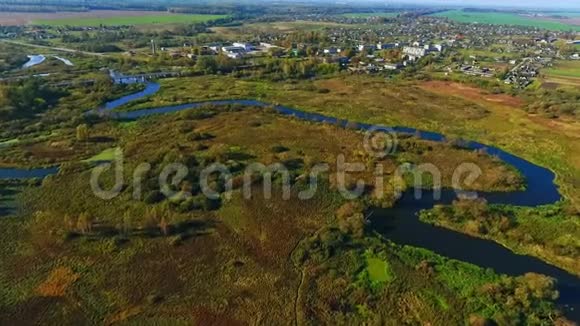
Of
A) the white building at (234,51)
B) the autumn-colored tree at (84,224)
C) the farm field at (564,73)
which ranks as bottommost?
the autumn-colored tree at (84,224)

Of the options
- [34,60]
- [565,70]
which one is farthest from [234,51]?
[565,70]

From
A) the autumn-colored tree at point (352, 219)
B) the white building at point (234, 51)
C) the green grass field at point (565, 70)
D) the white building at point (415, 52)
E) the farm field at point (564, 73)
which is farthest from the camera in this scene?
the white building at point (415, 52)

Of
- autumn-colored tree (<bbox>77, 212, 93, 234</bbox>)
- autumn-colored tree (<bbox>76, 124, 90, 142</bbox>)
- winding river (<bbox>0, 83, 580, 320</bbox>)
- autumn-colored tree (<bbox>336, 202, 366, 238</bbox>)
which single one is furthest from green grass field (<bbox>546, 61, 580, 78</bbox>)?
autumn-colored tree (<bbox>77, 212, 93, 234</bbox>)

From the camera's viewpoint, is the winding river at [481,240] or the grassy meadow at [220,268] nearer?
the grassy meadow at [220,268]

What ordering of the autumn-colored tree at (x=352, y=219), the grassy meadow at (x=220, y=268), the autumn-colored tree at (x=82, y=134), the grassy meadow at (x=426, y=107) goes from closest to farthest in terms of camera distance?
the grassy meadow at (x=220, y=268) → the autumn-colored tree at (x=352, y=219) → the autumn-colored tree at (x=82, y=134) → the grassy meadow at (x=426, y=107)

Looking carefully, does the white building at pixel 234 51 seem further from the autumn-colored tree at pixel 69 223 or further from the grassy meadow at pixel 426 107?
the autumn-colored tree at pixel 69 223

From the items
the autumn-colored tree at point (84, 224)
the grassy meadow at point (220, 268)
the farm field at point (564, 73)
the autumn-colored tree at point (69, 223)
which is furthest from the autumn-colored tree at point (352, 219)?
the farm field at point (564, 73)

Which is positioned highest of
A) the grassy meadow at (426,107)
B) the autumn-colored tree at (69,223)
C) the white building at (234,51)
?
the white building at (234,51)

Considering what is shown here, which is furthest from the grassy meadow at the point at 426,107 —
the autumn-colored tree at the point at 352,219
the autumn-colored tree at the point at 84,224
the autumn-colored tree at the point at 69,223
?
the autumn-colored tree at the point at 84,224

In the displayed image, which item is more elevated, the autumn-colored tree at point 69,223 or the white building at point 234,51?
the white building at point 234,51

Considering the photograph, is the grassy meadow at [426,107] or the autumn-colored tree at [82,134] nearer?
the autumn-colored tree at [82,134]

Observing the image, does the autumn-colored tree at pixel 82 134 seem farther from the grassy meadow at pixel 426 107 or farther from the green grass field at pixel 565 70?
the green grass field at pixel 565 70

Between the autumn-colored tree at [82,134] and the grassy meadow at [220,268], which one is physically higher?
the autumn-colored tree at [82,134]
